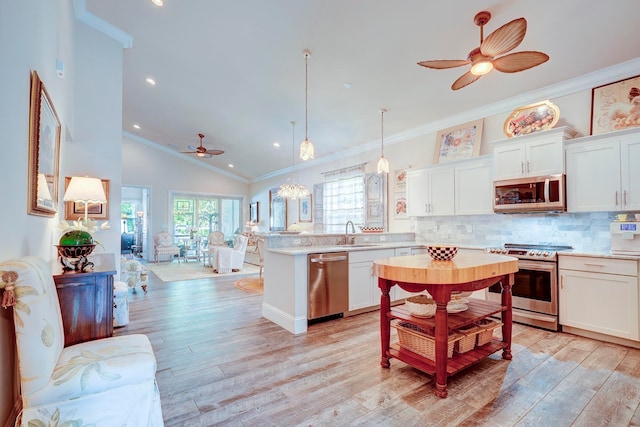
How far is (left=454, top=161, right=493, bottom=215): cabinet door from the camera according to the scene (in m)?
4.15

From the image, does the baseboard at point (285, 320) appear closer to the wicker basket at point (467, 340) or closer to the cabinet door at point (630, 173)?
the wicker basket at point (467, 340)

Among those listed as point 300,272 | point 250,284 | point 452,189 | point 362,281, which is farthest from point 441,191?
point 250,284

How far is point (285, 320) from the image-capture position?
11.4ft

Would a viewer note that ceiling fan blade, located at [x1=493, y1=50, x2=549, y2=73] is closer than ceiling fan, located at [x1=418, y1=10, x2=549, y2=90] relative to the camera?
No

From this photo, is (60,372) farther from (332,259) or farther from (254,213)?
(254,213)

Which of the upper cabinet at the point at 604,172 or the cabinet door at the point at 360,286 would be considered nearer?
the upper cabinet at the point at 604,172

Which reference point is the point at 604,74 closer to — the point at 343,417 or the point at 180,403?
the point at 343,417

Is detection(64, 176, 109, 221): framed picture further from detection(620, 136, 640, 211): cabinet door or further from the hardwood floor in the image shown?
detection(620, 136, 640, 211): cabinet door

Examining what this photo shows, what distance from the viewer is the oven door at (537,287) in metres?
3.34

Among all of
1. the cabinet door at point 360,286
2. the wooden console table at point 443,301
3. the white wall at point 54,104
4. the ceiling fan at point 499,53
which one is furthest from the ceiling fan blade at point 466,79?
the white wall at point 54,104

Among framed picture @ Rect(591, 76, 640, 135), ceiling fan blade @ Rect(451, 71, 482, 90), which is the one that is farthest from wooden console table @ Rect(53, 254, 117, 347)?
framed picture @ Rect(591, 76, 640, 135)

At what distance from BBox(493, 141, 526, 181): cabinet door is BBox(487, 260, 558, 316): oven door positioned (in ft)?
3.67

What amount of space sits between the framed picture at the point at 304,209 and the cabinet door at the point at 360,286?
4.35 m

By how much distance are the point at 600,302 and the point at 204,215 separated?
1062cm
